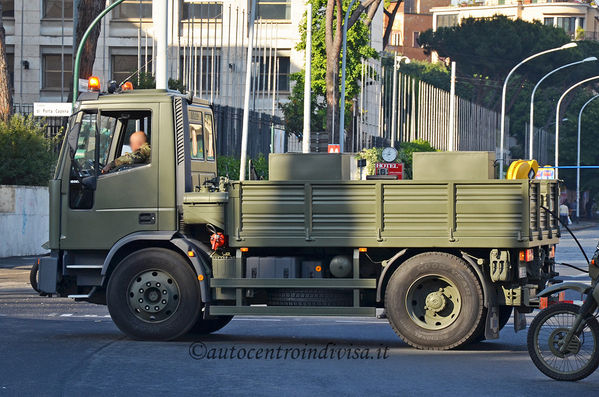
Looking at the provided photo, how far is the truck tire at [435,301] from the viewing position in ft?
40.1

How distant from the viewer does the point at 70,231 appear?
13.4 m

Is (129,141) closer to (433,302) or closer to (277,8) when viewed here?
(433,302)

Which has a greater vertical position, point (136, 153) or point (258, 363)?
point (136, 153)

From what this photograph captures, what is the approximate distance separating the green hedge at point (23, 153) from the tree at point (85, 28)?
264 cm

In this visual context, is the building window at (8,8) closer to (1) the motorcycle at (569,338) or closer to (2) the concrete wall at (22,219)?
(2) the concrete wall at (22,219)

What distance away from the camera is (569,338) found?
10289mm

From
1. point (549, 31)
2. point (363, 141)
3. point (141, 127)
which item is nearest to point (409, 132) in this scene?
point (363, 141)

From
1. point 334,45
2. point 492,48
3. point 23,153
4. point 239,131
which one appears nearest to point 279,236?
point 23,153

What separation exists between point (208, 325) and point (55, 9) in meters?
52.5

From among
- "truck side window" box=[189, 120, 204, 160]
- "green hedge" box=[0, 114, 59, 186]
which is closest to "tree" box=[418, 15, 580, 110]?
"green hedge" box=[0, 114, 59, 186]

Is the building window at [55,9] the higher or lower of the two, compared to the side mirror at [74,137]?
higher

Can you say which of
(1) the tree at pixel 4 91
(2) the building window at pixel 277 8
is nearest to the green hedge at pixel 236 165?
(1) the tree at pixel 4 91

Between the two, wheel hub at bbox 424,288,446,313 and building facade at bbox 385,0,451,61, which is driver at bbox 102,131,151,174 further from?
building facade at bbox 385,0,451,61

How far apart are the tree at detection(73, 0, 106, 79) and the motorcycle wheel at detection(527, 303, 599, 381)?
22.5 m
